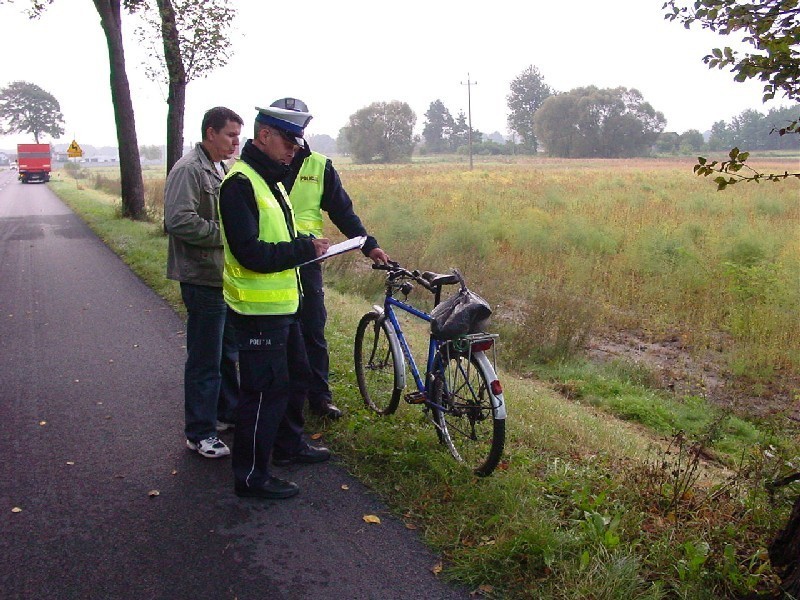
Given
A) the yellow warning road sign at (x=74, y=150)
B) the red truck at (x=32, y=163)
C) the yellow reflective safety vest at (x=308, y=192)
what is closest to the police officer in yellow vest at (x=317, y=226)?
the yellow reflective safety vest at (x=308, y=192)

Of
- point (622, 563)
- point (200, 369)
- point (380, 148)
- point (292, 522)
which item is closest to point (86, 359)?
point (200, 369)

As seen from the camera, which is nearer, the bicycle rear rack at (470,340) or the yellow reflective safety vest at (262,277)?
the yellow reflective safety vest at (262,277)

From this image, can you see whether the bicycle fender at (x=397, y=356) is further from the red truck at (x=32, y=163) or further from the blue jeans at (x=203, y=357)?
the red truck at (x=32, y=163)

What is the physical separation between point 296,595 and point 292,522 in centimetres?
70

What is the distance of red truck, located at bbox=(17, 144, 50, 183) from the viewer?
60438mm

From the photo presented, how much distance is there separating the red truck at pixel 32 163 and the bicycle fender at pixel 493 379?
6447 cm

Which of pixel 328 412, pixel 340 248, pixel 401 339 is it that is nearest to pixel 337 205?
pixel 401 339

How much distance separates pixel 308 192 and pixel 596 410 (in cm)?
407

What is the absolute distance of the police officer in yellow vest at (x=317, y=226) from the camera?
5.07 metres

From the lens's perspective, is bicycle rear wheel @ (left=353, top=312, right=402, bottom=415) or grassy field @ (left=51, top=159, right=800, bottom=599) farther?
bicycle rear wheel @ (left=353, top=312, right=402, bottom=415)

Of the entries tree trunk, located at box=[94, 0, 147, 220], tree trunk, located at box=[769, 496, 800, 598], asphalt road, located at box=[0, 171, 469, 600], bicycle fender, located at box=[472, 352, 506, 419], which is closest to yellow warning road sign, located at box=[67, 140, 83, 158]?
tree trunk, located at box=[94, 0, 147, 220]

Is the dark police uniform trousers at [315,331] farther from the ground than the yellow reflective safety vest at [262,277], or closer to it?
closer to it

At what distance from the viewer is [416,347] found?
24.2ft

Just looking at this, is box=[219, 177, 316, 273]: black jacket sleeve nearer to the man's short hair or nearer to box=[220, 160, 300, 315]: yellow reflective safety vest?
box=[220, 160, 300, 315]: yellow reflective safety vest
